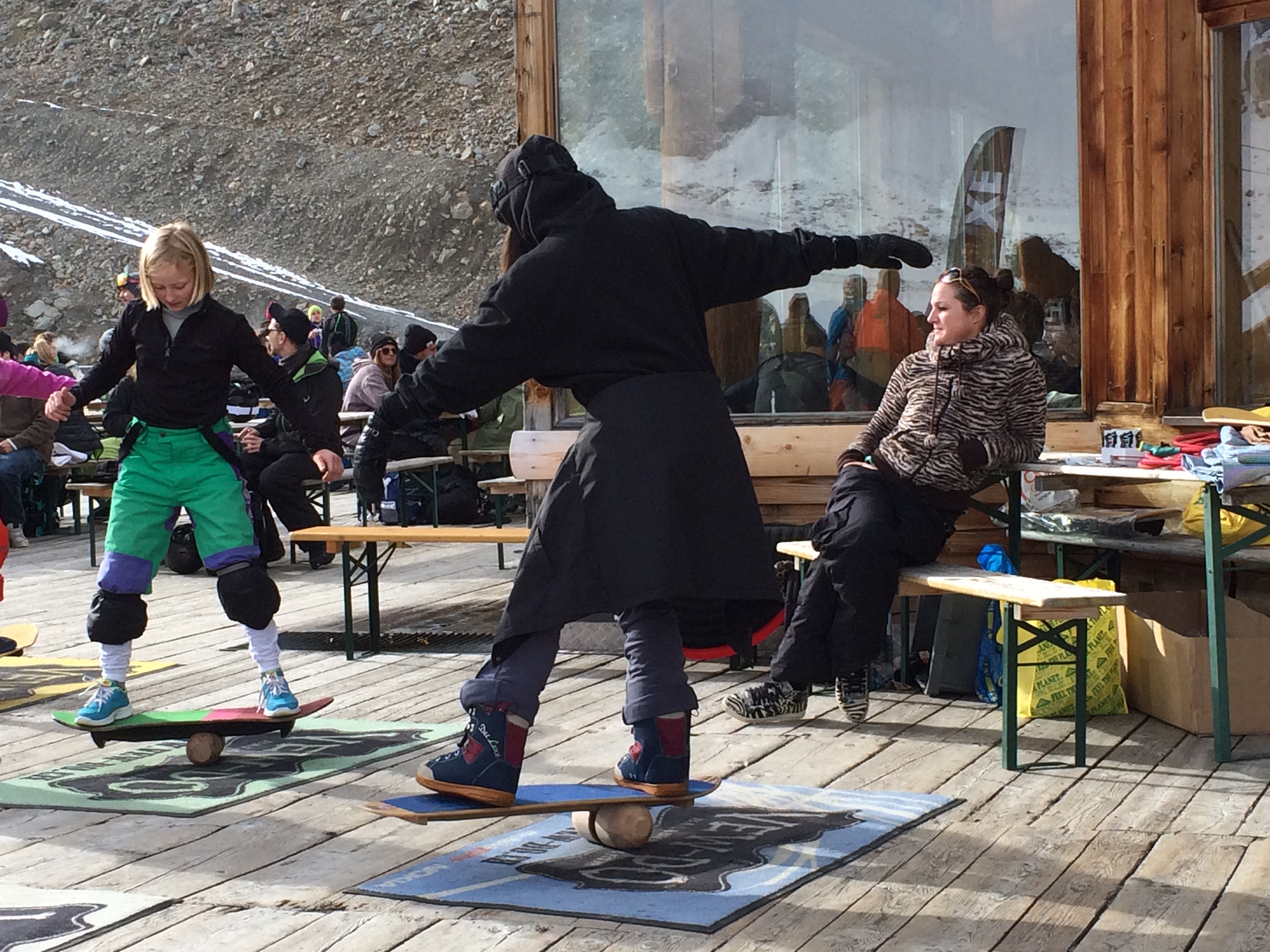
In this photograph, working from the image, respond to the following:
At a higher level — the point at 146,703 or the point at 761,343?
the point at 761,343

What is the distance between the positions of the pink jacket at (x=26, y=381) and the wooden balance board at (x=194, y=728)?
3.91ft

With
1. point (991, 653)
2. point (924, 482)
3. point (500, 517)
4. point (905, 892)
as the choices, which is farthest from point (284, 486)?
point (905, 892)

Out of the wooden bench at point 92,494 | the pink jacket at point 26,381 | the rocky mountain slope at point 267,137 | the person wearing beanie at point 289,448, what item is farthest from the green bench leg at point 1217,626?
the rocky mountain slope at point 267,137

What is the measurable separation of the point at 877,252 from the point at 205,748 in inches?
96.3

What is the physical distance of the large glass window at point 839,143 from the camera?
6703mm

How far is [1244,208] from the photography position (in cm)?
655

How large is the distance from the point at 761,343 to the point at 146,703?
281 centimetres

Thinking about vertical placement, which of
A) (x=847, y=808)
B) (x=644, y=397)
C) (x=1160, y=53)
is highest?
(x=1160, y=53)

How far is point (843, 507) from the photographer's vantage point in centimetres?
537

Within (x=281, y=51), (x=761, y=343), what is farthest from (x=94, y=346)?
(x=761, y=343)

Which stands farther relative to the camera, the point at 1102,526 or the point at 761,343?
the point at 761,343

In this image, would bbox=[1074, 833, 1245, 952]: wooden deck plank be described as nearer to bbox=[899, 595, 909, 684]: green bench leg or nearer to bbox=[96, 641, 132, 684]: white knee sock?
bbox=[899, 595, 909, 684]: green bench leg

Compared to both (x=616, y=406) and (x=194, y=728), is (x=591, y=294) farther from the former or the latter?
(x=194, y=728)

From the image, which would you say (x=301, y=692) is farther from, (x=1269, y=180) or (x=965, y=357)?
(x=1269, y=180)
